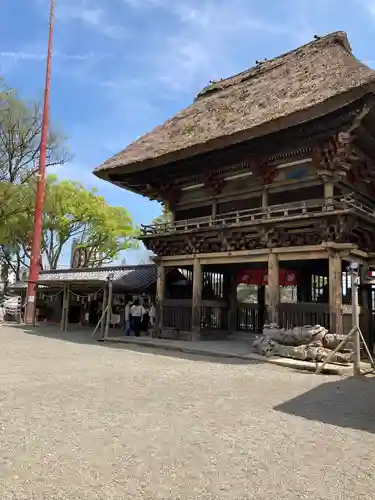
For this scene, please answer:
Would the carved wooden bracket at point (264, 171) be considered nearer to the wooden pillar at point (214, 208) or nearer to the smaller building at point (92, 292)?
the wooden pillar at point (214, 208)

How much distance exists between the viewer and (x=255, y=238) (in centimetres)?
1263

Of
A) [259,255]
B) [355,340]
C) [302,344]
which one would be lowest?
[302,344]

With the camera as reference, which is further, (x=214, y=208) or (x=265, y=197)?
(x=214, y=208)

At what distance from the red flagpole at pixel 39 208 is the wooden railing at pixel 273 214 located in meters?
8.05

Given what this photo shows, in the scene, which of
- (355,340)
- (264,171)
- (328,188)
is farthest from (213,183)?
(355,340)

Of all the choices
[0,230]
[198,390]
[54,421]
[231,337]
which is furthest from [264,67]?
[0,230]

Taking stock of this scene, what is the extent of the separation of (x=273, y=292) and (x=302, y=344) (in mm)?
2072

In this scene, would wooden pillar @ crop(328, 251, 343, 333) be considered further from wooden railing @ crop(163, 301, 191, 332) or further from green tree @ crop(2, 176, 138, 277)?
green tree @ crop(2, 176, 138, 277)

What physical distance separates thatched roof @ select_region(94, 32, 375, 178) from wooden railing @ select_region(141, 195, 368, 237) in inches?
90.5

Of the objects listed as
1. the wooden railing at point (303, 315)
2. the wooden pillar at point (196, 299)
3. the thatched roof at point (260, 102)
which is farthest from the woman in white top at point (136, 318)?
the wooden railing at point (303, 315)

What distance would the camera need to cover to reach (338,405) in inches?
222

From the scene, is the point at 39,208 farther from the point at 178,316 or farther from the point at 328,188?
the point at 328,188

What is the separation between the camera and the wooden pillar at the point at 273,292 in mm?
11766

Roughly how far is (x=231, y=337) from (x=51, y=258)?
2002cm
